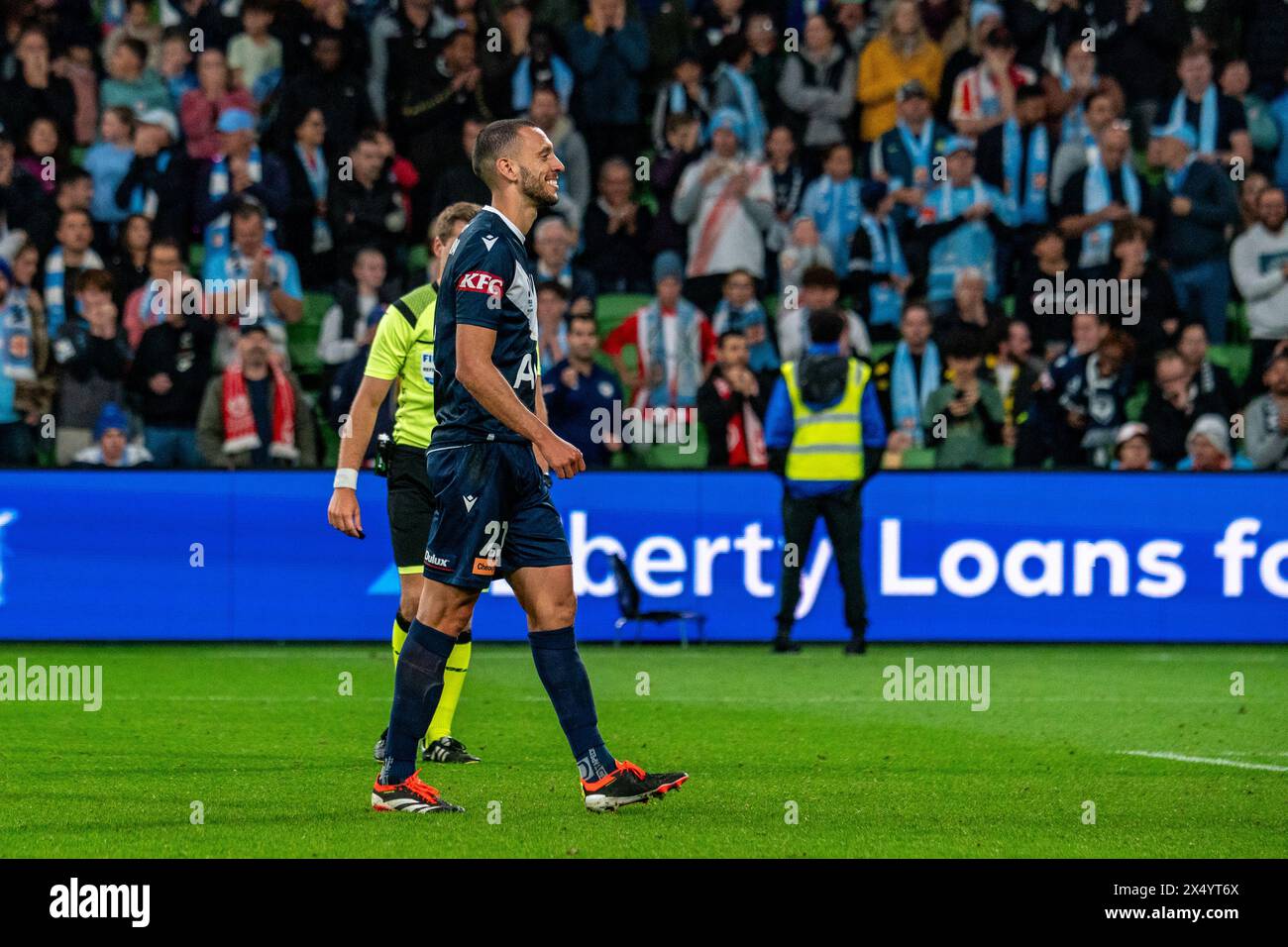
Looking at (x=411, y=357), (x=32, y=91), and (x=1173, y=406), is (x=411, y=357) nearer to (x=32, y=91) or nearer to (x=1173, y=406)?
(x=1173, y=406)

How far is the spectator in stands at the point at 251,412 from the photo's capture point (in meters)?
15.6

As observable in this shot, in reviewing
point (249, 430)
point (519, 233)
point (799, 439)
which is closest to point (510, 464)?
point (519, 233)

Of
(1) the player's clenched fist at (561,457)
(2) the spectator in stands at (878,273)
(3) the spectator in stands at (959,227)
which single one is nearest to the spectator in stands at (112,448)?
(2) the spectator in stands at (878,273)

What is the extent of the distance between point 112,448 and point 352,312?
2.41 metres

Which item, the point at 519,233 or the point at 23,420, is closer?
the point at 519,233

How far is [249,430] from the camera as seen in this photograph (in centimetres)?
1563

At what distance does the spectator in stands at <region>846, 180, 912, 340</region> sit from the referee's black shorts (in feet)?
30.7

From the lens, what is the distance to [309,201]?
710 inches

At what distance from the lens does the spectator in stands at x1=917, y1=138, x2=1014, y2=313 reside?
17594 mm

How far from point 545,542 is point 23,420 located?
1004 cm

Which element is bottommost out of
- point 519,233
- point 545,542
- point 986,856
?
point 986,856

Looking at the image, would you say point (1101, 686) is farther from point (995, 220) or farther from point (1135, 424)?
point (995, 220)

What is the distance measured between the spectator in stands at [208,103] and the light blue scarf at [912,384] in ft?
20.9

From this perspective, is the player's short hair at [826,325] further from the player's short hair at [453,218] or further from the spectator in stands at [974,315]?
the player's short hair at [453,218]
